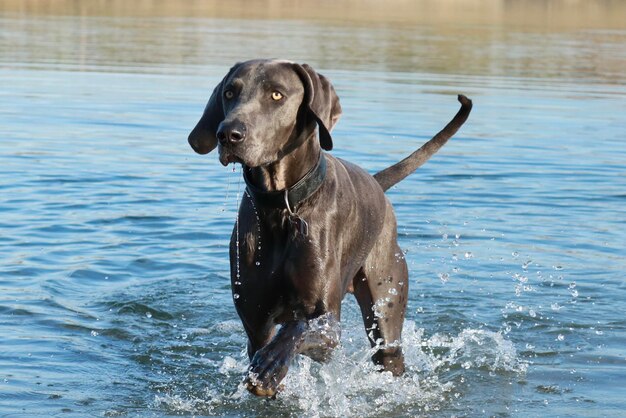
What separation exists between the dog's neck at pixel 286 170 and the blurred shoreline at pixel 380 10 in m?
36.3

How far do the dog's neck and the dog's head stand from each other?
49mm

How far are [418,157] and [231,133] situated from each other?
2316 millimetres

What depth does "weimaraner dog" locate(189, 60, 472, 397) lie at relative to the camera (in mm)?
5309

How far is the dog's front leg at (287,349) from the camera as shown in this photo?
Result: 16.6ft

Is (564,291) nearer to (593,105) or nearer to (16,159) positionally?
(16,159)

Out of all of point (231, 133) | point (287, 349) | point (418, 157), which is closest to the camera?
point (231, 133)

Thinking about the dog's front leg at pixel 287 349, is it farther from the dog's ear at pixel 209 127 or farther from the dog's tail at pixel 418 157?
the dog's tail at pixel 418 157

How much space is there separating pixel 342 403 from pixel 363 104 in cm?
1237

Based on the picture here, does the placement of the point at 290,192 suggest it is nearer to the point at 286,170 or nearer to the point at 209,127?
the point at 286,170

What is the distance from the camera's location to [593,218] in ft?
36.4

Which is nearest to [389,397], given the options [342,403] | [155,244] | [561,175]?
[342,403]

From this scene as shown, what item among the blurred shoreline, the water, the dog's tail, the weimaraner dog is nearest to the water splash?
the water

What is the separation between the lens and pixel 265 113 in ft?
17.5

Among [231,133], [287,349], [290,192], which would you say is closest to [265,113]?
[231,133]
